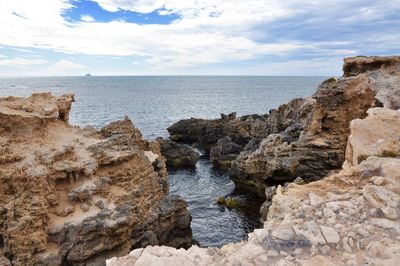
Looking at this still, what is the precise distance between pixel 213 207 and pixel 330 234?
33.2m

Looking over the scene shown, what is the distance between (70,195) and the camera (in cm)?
2286

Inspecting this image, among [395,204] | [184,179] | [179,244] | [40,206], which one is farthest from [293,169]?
[395,204]

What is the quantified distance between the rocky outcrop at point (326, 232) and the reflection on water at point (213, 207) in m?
23.8

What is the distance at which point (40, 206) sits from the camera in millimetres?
21203

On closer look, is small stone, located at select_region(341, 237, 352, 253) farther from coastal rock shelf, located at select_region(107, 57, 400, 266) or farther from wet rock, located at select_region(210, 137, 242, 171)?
wet rock, located at select_region(210, 137, 242, 171)

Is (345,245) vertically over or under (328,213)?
under

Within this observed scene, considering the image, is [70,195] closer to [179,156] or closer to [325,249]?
[325,249]

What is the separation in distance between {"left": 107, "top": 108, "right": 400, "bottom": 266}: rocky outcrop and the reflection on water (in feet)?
77.9

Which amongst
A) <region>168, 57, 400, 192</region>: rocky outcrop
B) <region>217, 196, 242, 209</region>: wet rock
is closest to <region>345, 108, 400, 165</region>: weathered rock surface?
<region>168, 57, 400, 192</region>: rocky outcrop

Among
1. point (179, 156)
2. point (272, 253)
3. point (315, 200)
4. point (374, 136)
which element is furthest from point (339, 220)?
point (179, 156)

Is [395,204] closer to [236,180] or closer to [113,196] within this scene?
[113,196]

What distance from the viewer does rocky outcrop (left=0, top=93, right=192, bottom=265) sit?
20.8 meters

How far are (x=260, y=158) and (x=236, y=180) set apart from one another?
6.17 m

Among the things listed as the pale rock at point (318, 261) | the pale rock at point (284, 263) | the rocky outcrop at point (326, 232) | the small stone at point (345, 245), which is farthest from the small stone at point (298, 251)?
the small stone at point (345, 245)
